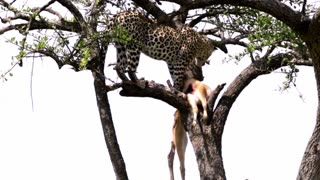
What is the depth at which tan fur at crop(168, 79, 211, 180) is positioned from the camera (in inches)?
397

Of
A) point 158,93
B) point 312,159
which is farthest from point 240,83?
point 312,159

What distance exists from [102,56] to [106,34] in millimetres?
1589

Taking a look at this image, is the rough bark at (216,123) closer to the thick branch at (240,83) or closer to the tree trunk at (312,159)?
the thick branch at (240,83)

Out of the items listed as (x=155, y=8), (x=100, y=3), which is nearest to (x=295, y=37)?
(x=155, y=8)

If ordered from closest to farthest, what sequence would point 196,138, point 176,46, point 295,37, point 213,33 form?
1. point 295,37
2. point 196,138
3. point 176,46
4. point 213,33

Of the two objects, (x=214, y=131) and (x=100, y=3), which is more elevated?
(x=100, y=3)

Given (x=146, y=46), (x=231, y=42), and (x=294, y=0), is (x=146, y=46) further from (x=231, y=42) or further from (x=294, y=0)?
(x=294, y=0)

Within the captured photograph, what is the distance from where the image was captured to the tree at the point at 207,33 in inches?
351

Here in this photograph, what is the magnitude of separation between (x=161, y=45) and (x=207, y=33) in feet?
4.34

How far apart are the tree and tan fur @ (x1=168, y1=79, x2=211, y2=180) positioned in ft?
0.52

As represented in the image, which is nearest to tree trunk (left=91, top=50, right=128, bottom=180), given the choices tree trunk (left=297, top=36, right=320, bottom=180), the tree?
the tree

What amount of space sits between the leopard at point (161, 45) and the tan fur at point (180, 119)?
33cm

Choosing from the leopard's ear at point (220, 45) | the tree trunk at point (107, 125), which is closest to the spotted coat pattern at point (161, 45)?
the leopard's ear at point (220, 45)

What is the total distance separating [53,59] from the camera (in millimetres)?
9305
